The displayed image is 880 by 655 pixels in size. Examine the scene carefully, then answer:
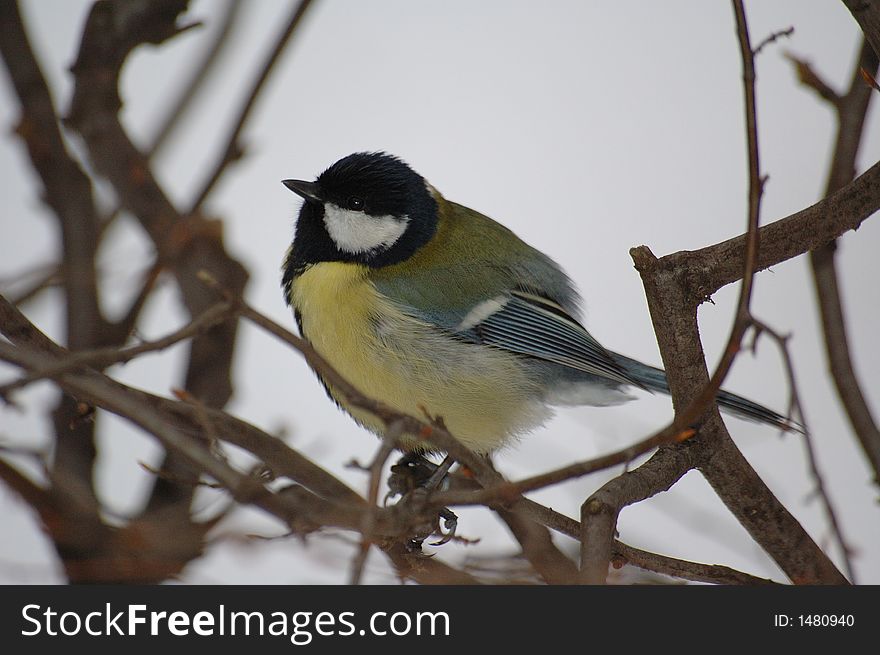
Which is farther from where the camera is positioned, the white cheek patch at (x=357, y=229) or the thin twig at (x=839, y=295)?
the white cheek patch at (x=357, y=229)

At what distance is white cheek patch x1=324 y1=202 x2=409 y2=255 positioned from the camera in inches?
53.8

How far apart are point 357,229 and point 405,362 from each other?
23 cm

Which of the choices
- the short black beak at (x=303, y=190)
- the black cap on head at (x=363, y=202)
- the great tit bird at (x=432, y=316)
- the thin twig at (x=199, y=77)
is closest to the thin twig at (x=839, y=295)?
the great tit bird at (x=432, y=316)

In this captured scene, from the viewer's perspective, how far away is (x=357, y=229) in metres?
1.37

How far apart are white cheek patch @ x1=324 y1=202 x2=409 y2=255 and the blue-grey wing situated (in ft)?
0.60

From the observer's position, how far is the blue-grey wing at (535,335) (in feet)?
4.42

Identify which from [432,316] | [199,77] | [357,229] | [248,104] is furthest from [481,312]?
[199,77]

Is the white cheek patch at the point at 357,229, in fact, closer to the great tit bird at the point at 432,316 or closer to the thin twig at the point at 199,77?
the great tit bird at the point at 432,316

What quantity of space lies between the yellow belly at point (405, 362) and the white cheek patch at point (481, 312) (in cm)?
3

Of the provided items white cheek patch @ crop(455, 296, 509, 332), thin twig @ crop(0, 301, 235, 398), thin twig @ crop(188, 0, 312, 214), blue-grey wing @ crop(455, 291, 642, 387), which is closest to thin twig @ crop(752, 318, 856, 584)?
blue-grey wing @ crop(455, 291, 642, 387)

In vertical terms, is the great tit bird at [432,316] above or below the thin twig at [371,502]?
above

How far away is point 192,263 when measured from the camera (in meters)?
1.45

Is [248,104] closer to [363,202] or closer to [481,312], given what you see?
[363,202]

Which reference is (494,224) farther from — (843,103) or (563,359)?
(843,103)
